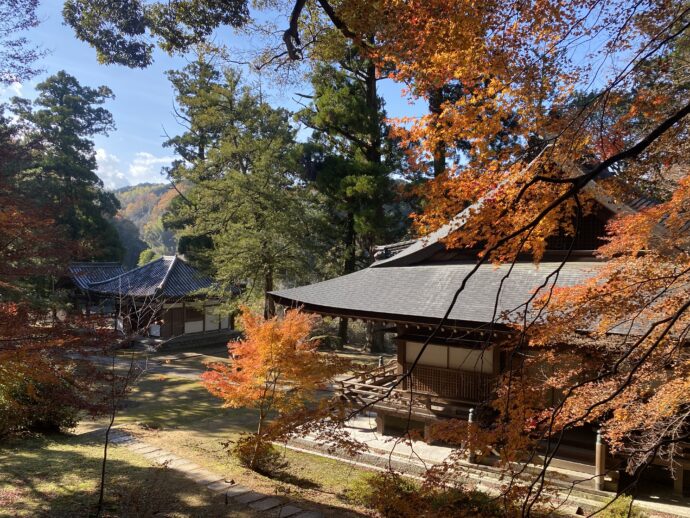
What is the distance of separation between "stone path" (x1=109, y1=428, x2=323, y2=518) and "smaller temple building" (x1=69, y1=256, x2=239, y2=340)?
12.8m

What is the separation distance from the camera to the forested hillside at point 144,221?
53.2 metres

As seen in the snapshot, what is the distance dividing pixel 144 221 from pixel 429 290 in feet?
253

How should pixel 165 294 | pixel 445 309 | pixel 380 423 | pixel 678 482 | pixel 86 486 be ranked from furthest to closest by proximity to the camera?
pixel 165 294 → pixel 380 423 → pixel 445 309 → pixel 678 482 → pixel 86 486

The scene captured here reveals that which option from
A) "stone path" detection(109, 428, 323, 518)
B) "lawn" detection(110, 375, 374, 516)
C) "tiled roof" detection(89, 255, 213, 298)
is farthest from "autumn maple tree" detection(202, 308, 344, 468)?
"tiled roof" detection(89, 255, 213, 298)

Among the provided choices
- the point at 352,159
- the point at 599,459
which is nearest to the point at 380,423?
the point at 599,459

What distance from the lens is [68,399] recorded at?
764cm

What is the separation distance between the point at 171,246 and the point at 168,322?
4942cm

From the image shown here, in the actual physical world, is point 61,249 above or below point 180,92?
below

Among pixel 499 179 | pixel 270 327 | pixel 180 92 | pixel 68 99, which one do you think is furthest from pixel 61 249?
pixel 68 99

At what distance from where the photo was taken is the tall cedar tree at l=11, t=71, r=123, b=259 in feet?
88.1

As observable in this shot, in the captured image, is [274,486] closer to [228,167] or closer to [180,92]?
[228,167]

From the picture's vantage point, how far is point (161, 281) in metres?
23.8

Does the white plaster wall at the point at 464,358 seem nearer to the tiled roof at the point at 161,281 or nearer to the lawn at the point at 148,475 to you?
the lawn at the point at 148,475

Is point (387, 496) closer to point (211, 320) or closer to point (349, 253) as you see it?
point (349, 253)
